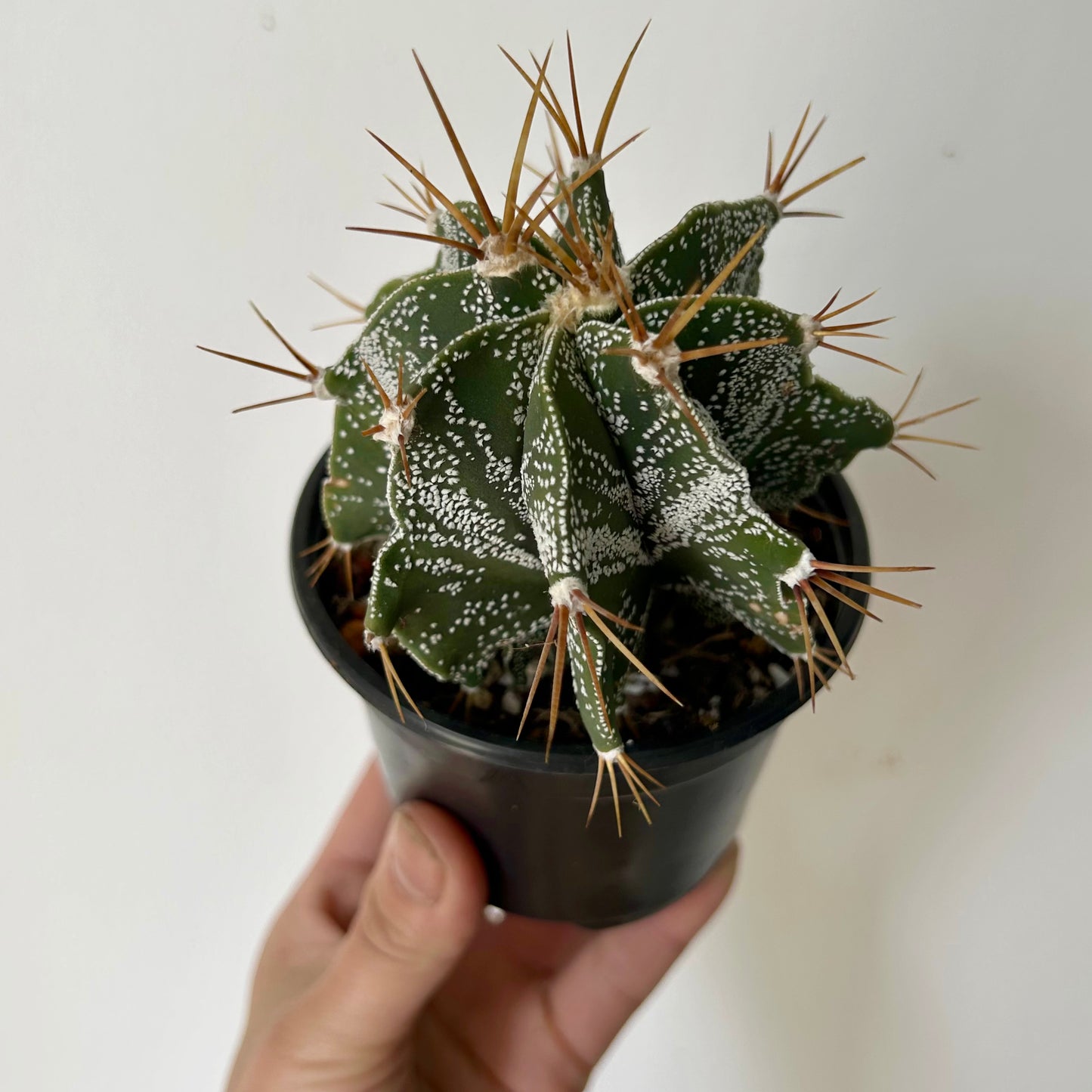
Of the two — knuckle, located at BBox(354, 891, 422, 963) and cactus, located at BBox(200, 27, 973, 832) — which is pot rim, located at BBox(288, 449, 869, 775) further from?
knuckle, located at BBox(354, 891, 422, 963)

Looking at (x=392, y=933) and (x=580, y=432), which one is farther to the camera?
(x=392, y=933)

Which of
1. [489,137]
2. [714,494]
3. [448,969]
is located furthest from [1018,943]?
[489,137]

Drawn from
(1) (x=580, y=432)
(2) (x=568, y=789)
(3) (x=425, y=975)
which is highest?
(1) (x=580, y=432)

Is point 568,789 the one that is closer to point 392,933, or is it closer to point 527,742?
point 527,742

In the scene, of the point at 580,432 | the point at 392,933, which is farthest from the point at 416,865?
the point at 580,432

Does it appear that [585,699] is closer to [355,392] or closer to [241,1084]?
[355,392]

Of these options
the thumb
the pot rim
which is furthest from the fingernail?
the pot rim

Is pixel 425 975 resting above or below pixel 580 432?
below
